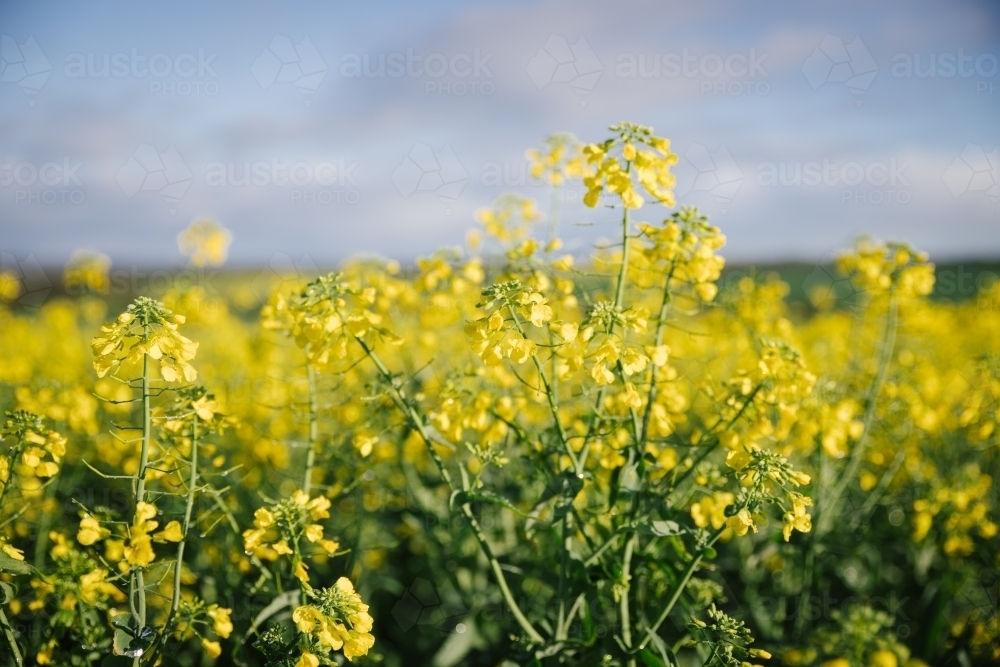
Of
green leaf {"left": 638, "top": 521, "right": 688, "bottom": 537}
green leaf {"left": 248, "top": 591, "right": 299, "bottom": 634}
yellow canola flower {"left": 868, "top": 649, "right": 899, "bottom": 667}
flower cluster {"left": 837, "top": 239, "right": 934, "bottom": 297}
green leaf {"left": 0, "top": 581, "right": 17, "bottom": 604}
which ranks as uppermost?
flower cluster {"left": 837, "top": 239, "right": 934, "bottom": 297}

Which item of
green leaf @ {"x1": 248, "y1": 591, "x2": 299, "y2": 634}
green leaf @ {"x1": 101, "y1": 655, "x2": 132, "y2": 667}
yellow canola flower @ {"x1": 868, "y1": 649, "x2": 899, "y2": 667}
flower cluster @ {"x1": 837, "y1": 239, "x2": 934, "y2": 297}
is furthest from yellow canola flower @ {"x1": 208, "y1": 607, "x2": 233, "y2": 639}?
flower cluster @ {"x1": 837, "y1": 239, "x2": 934, "y2": 297}

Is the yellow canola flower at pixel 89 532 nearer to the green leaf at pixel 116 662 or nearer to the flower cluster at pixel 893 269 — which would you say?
the green leaf at pixel 116 662

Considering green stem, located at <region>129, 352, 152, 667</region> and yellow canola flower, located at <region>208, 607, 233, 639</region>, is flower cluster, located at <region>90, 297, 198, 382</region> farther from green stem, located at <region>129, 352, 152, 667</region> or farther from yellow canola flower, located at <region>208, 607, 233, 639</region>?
yellow canola flower, located at <region>208, 607, 233, 639</region>

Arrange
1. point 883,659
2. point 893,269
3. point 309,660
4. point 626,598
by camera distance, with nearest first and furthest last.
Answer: point 309,660 → point 626,598 → point 883,659 → point 893,269

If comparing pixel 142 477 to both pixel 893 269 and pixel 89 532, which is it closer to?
pixel 89 532

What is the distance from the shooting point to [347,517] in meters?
4.15

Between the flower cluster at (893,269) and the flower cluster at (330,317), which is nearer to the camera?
the flower cluster at (330,317)

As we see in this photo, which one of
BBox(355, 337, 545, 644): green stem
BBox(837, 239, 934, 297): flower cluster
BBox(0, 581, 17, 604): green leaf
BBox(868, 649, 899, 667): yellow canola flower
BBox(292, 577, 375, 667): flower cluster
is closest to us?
BBox(292, 577, 375, 667): flower cluster

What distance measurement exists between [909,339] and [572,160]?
419cm

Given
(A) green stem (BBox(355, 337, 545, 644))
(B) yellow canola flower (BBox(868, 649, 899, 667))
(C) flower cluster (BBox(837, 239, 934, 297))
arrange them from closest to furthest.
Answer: (A) green stem (BBox(355, 337, 545, 644)), (B) yellow canola flower (BBox(868, 649, 899, 667)), (C) flower cluster (BBox(837, 239, 934, 297))

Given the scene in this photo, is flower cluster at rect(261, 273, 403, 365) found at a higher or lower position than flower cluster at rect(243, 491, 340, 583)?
higher

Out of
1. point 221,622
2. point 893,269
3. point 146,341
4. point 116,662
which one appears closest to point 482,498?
point 221,622

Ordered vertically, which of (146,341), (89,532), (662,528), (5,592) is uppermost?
(146,341)

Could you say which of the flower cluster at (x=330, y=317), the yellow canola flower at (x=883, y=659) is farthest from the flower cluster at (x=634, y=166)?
the yellow canola flower at (x=883, y=659)
